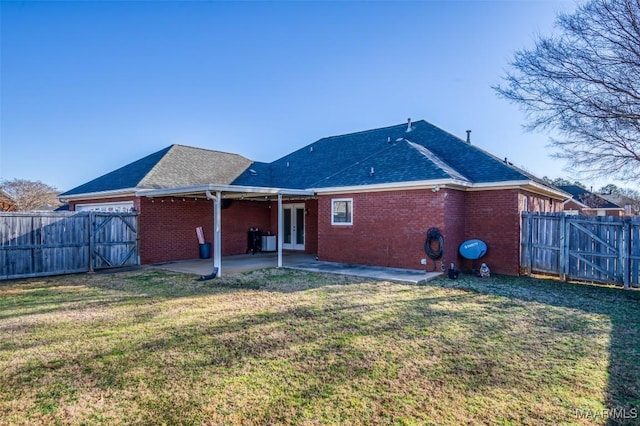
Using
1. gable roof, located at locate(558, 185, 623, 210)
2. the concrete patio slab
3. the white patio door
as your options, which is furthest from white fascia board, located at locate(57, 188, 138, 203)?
gable roof, located at locate(558, 185, 623, 210)

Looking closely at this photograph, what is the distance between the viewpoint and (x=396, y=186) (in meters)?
11.2

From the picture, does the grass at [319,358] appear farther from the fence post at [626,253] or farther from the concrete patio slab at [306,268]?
the concrete patio slab at [306,268]

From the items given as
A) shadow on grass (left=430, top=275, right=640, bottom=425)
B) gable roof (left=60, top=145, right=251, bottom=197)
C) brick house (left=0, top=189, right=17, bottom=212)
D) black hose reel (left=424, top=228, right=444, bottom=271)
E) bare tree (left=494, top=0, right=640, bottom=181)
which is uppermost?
bare tree (left=494, top=0, right=640, bottom=181)

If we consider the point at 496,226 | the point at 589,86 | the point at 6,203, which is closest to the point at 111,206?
the point at 496,226

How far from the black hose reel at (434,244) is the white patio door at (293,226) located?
7250 mm

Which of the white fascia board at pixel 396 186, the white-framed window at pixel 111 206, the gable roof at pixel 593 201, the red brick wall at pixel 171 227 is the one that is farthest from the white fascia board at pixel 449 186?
the gable roof at pixel 593 201

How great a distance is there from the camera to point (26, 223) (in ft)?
33.9

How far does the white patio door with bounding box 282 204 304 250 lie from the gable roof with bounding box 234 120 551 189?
1.21 meters

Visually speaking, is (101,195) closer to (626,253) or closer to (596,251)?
(596,251)

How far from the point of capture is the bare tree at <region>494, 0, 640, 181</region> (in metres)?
10.5

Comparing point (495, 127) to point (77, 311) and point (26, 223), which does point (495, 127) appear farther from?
point (26, 223)

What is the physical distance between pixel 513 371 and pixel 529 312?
3.15m

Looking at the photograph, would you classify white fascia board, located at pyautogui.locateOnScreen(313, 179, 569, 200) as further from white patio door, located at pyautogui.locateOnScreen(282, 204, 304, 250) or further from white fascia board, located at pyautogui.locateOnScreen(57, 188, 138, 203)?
white fascia board, located at pyautogui.locateOnScreen(57, 188, 138, 203)

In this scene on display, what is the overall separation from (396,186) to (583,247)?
5450 mm
